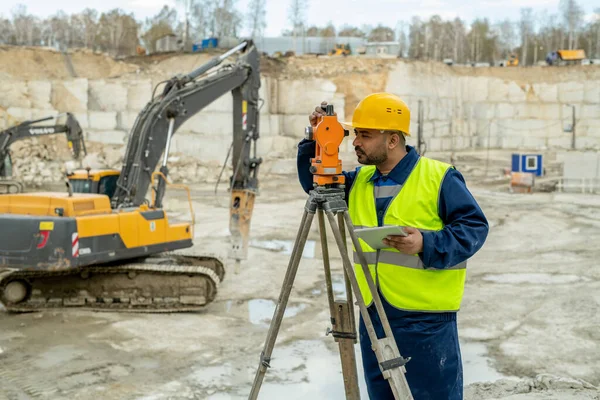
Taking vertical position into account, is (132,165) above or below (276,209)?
above


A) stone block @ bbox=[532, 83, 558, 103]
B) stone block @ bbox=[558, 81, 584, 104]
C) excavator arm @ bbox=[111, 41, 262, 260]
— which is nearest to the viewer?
excavator arm @ bbox=[111, 41, 262, 260]

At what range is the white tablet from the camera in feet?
8.73

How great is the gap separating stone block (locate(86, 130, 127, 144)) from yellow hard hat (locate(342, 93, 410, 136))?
2363 centimetres

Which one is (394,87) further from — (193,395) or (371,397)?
(371,397)

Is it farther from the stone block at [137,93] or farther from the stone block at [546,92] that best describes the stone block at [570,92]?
the stone block at [137,93]

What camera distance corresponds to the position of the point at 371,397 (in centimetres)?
317

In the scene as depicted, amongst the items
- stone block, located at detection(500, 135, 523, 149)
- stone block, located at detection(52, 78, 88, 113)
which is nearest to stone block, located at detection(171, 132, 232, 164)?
stone block, located at detection(52, 78, 88, 113)

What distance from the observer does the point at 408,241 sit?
274 cm

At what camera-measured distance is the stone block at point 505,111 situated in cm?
3725

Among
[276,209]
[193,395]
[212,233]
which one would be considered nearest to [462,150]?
[276,209]

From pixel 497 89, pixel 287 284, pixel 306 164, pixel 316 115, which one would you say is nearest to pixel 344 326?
pixel 287 284

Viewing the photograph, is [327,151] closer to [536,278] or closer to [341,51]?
[536,278]

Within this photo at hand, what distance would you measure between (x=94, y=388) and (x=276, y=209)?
11.0 meters

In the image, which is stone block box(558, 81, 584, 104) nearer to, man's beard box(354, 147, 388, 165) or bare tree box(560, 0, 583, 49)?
bare tree box(560, 0, 583, 49)
